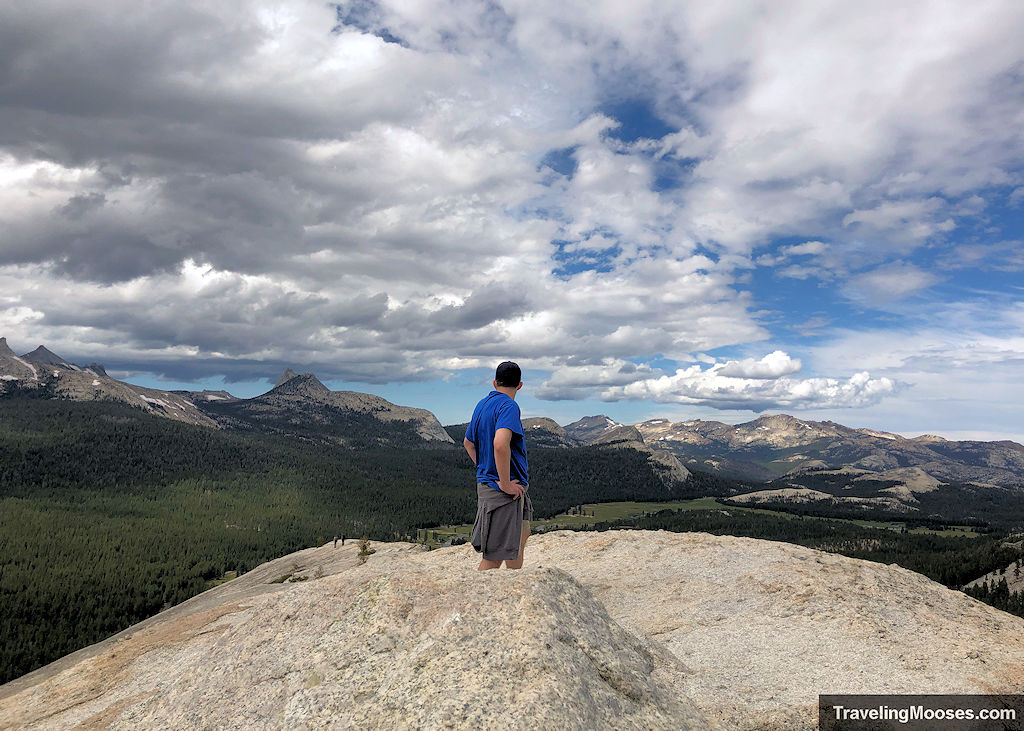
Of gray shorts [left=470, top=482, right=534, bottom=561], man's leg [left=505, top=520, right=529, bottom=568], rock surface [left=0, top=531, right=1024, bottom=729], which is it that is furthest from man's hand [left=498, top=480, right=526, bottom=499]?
rock surface [left=0, top=531, right=1024, bottom=729]

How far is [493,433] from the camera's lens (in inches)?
411

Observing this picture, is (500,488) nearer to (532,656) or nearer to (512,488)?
(512,488)

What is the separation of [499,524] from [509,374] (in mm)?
3049

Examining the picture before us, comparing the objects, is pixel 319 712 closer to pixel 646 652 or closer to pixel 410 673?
pixel 410 673

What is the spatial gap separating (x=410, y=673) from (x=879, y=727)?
8.78 metres

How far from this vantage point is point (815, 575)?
17344 mm

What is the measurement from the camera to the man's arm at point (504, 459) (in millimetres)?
9523

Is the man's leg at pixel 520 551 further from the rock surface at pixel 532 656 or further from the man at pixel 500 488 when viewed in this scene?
the rock surface at pixel 532 656

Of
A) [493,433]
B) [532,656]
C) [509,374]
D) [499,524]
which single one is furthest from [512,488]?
[532,656]

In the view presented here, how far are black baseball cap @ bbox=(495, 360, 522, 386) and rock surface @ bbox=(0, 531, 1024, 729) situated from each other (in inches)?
147

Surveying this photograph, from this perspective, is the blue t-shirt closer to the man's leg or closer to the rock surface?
the man's leg

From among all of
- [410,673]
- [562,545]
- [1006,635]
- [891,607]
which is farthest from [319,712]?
[562,545]

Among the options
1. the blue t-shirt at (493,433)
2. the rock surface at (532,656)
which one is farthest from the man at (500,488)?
the rock surface at (532,656)

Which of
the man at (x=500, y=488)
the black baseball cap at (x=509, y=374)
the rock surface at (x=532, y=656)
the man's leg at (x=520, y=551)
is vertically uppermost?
the black baseball cap at (x=509, y=374)
